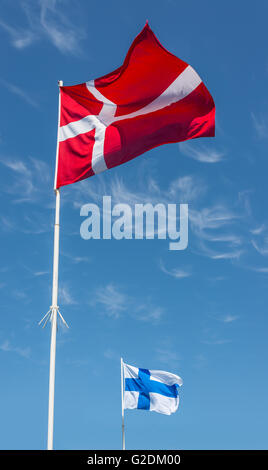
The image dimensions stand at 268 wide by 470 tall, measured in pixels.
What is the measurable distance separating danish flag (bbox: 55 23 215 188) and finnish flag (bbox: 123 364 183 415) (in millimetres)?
32425

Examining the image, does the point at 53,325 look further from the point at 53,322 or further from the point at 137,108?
the point at 137,108

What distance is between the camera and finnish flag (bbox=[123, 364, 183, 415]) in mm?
55969

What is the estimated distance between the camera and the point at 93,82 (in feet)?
93.0

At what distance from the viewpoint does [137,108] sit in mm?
28609

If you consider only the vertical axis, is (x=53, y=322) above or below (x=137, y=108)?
below

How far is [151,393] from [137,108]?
1344 inches

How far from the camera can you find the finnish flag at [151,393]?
55969mm

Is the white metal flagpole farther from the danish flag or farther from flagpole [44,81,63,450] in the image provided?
the danish flag

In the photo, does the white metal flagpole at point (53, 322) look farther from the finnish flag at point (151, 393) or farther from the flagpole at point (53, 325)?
the finnish flag at point (151, 393)

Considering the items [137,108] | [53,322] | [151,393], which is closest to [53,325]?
[53,322]

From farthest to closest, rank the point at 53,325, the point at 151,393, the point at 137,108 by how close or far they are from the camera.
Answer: the point at 151,393 → the point at 137,108 → the point at 53,325

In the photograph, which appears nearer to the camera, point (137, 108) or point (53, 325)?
point (53, 325)

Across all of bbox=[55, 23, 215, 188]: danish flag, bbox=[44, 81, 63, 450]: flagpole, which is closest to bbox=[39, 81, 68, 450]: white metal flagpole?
bbox=[44, 81, 63, 450]: flagpole
